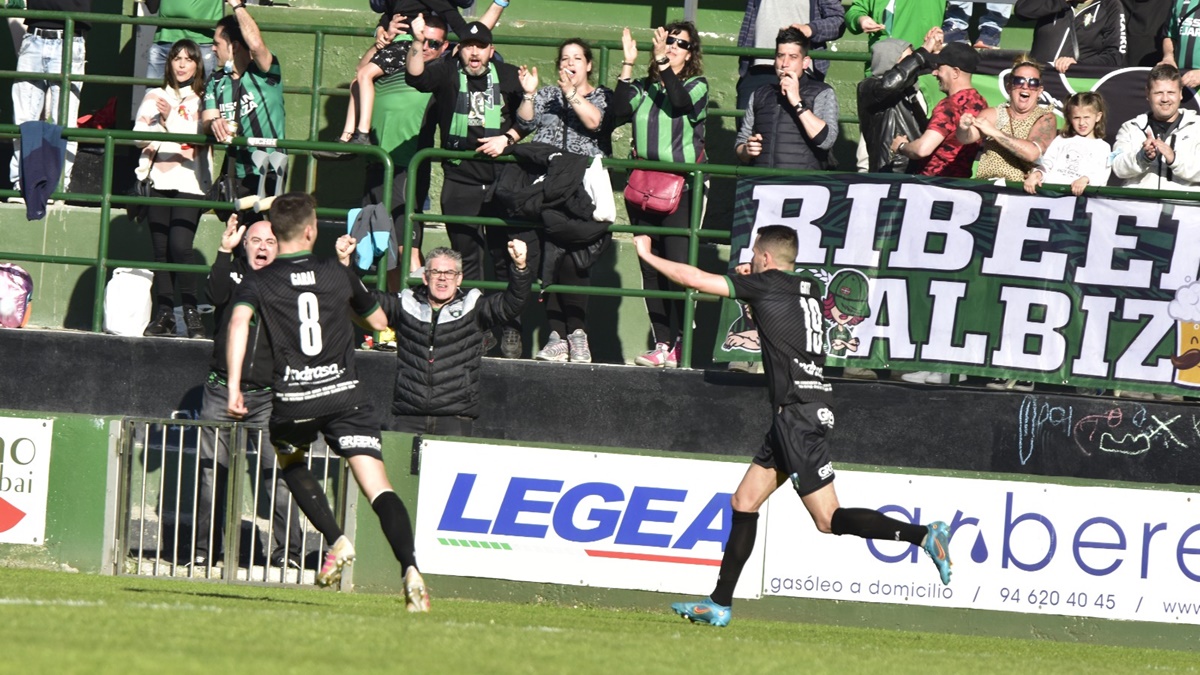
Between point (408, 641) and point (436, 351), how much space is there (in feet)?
14.8

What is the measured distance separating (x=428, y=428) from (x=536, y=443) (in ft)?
2.65

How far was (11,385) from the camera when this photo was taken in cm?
1259

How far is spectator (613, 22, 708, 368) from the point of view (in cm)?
1215

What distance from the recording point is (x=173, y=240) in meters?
12.6

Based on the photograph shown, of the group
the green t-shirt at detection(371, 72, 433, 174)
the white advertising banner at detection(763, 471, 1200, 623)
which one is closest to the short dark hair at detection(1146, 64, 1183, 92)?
the white advertising banner at detection(763, 471, 1200, 623)

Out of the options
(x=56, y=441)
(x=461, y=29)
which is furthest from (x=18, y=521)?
(x=461, y=29)

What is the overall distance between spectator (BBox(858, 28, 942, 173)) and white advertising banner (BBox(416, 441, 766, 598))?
120 inches

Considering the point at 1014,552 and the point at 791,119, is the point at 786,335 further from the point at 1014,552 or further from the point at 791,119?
the point at 791,119

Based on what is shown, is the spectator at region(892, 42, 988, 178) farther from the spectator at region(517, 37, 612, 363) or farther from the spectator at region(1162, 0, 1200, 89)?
the spectator at region(517, 37, 612, 363)

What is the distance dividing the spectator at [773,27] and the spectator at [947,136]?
137 cm

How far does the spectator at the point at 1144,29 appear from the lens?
43.8 ft

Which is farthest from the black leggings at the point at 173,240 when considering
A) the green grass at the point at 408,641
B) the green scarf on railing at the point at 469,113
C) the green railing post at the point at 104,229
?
the green grass at the point at 408,641

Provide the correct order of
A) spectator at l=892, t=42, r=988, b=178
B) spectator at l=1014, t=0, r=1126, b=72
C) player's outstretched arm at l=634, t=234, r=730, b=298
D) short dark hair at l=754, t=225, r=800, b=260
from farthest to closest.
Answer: spectator at l=1014, t=0, r=1126, b=72
spectator at l=892, t=42, r=988, b=178
short dark hair at l=754, t=225, r=800, b=260
player's outstretched arm at l=634, t=234, r=730, b=298

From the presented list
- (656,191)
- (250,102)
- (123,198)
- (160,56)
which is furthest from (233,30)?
(656,191)
